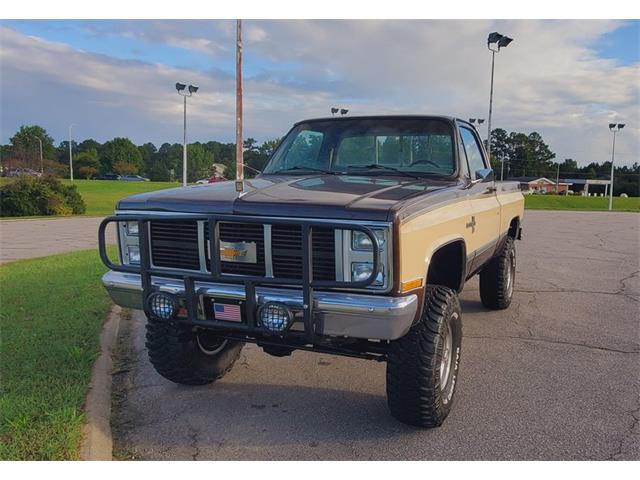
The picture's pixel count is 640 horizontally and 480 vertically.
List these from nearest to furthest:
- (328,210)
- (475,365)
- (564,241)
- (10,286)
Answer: (328,210) < (475,365) < (10,286) < (564,241)

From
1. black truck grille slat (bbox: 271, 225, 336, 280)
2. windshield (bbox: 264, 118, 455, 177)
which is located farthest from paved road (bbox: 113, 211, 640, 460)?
windshield (bbox: 264, 118, 455, 177)

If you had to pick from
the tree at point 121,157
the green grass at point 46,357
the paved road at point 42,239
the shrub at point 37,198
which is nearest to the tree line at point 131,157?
the tree at point 121,157

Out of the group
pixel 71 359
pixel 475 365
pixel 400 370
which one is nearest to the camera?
pixel 400 370

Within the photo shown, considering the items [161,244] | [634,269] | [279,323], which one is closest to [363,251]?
[279,323]

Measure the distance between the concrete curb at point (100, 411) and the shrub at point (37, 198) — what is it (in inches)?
966

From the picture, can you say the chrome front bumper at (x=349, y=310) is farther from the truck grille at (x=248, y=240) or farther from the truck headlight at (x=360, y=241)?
the truck headlight at (x=360, y=241)

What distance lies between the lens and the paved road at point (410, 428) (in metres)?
3.19

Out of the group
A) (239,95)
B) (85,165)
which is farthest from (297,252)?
(85,165)

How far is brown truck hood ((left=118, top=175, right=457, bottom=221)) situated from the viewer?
9.61 ft

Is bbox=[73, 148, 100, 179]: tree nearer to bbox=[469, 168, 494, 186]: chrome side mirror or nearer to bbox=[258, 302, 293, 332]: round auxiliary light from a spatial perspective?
bbox=[469, 168, 494, 186]: chrome side mirror

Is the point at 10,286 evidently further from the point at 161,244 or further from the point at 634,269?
the point at 634,269

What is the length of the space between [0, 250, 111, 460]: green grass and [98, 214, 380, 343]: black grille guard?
0.84 m

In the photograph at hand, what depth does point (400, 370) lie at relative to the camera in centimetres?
326

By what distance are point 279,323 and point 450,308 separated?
1.16 meters
